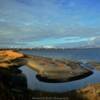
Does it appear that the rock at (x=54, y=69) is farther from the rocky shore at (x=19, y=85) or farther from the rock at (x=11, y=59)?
the rock at (x=11, y=59)

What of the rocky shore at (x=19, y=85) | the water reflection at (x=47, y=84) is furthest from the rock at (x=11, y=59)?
the water reflection at (x=47, y=84)

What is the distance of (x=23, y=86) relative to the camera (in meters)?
13.5

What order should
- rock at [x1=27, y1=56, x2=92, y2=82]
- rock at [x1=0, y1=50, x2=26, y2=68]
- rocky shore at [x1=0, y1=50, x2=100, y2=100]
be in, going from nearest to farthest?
rocky shore at [x1=0, y1=50, x2=100, y2=100], rock at [x1=0, y1=50, x2=26, y2=68], rock at [x1=27, y1=56, x2=92, y2=82]

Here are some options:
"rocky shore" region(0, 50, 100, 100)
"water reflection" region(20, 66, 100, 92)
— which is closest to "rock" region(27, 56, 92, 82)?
"rocky shore" region(0, 50, 100, 100)

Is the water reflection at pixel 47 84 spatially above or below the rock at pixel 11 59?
below

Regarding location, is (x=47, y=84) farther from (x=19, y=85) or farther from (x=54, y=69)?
(x=19, y=85)

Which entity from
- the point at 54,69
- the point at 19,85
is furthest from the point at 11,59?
the point at 54,69

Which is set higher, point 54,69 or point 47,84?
point 54,69

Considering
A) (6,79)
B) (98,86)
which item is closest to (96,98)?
(98,86)

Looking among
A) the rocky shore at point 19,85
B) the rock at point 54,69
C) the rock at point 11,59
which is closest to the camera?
the rocky shore at point 19,85

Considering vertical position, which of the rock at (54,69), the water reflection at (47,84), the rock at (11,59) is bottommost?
the water reflection at (47,84)

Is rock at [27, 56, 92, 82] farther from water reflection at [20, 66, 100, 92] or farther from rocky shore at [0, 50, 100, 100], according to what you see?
water reflection at [20, 66, 100, 92]

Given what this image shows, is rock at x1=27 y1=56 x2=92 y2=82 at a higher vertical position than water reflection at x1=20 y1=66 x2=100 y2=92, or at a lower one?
higher

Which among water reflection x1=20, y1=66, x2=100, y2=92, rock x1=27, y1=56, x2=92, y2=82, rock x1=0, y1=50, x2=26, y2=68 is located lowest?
water reflection x1=20, y1=66, x2=100, y2=92
